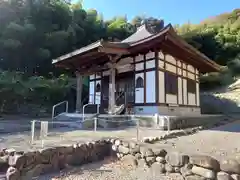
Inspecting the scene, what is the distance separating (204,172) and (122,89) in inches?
318

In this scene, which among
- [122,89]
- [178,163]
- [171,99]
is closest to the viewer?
[178,163]

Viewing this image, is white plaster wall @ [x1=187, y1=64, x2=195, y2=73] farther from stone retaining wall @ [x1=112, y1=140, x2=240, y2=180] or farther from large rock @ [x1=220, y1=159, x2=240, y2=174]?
large rock @ [x1=220, y1=159, x2=240, y2=174]

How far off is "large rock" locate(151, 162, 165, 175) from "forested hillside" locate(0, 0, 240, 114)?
1033cm

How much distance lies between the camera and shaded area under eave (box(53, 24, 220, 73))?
8.21 meters

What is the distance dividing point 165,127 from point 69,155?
3892 mm

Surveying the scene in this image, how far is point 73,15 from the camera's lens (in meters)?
19.3

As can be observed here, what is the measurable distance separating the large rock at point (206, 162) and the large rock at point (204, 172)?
0.05 metres

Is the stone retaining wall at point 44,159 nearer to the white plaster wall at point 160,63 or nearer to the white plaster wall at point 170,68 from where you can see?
the white plaster wall at point 160,63

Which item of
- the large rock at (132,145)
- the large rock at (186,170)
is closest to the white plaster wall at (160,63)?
the large rock at (132,145)

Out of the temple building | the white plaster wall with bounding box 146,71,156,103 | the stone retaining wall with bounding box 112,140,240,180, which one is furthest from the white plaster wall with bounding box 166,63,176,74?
the stone retaining wall with bounding box 112,140,240,180

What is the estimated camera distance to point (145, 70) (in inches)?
377

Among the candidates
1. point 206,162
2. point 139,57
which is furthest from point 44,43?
point 206,162

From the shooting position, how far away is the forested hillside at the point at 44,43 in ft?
43.8

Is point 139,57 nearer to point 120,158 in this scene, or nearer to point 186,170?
point 120,158
